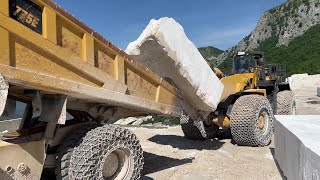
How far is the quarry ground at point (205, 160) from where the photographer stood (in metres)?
5.86

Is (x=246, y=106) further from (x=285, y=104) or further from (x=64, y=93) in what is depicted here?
(x=64, y=93)

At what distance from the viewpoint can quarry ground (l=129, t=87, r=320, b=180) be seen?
5.86 meters

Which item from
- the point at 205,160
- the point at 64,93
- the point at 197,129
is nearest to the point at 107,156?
the point at 64,93

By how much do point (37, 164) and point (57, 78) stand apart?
92 cm

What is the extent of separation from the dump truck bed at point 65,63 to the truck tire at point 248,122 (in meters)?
2.87

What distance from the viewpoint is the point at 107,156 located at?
15.1 feet

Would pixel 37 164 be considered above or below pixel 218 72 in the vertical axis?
below

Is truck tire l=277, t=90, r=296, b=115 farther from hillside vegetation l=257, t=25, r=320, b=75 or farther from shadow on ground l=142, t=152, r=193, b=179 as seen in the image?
hillside vegetation l=257, t=25, r=320, b=75

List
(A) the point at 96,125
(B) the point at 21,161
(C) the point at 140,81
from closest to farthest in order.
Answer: (B) the point at 21,161, (A) the point at 96,125, (C) the point at 140,81

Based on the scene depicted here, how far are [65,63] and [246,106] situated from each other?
15.7ft

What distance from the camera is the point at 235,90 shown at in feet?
28.2

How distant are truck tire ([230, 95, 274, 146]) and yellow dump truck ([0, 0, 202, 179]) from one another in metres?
2.84

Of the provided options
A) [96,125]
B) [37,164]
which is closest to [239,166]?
[96,125]

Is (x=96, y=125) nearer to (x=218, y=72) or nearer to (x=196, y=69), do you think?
(x=196, y=69)
